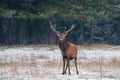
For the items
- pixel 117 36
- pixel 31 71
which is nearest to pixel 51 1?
pixel 117 36

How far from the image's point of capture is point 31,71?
52.3 ft

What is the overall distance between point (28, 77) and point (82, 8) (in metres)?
27.6

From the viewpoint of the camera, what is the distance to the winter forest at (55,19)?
38.7 m

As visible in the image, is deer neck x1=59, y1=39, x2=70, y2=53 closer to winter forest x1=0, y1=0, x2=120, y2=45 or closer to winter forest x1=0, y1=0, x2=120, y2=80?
winter forest x1=0, y1=0, x2=120, y2=80

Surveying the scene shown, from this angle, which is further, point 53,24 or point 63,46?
point 53,24

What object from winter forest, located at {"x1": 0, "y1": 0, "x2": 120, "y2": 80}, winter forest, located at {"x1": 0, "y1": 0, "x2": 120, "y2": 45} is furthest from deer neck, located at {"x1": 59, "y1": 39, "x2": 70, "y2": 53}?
winter forest, located at {"x1": 0, "y1": 0, "x2": 120, "y2": 45}

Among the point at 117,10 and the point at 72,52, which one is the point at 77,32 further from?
the point at 72,52

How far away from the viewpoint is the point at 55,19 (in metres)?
40.2

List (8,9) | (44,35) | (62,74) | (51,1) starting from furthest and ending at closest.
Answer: (44,35) < (51,1) < (8,9) < (62,74)

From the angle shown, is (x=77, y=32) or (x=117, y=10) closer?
(x=117, y=10)

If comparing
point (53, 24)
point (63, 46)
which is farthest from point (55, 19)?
point (63, 46)

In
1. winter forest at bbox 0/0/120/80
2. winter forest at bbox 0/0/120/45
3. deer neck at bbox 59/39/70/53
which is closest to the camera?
deer neck at bbox 59/39/70/53

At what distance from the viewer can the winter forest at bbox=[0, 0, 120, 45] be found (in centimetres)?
3866

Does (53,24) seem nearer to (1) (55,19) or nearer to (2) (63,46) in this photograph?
(1) (55,19)
